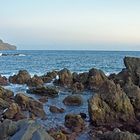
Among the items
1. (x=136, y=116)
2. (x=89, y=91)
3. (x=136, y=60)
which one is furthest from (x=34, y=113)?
(x=136, y=60)

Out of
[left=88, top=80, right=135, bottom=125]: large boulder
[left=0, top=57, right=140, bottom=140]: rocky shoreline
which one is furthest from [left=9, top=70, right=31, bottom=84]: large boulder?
[left=88, top=80, right=135, bottom=125]: large boulder

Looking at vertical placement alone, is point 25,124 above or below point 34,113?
above

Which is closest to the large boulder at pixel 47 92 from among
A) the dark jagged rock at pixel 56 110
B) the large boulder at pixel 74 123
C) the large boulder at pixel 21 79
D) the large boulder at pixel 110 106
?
the dark jagged rock at pixel 56 110

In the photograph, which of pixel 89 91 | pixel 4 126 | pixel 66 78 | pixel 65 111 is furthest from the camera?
pixel 66 78

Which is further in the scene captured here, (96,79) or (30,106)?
(96,79)

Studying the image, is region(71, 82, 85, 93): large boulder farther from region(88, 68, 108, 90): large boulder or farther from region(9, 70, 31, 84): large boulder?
region(9, 70, 31, 84): large boulder

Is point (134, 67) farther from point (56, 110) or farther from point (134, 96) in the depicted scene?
point (56, 110)

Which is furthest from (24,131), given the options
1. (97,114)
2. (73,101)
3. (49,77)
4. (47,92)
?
(49,77)

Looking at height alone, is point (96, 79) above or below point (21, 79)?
above

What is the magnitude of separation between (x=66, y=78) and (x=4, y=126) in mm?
33159

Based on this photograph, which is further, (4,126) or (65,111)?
(65,111)

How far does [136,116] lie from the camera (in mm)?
24906

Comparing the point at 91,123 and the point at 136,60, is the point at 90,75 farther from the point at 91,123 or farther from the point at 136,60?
the point at 91,123

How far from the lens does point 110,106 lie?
25.1m
